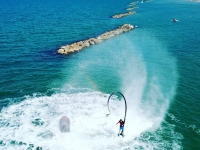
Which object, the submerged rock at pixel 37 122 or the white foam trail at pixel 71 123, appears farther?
the submerged rock at pixel 37 122

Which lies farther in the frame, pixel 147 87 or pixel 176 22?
pixel 176 22

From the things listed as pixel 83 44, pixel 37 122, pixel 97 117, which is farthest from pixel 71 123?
pixel 83 44

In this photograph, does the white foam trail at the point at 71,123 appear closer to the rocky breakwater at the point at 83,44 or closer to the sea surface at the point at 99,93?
the sea surface at the point at 99,93

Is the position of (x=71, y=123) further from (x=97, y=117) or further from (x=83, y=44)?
(x=83, y=44)

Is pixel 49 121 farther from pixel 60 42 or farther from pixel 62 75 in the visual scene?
pixel 60 42

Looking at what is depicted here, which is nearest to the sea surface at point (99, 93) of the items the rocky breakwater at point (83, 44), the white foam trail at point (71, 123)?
the white foam trail at point (71, 123)

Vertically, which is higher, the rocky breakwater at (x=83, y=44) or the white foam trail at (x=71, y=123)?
the rocky breakwater at (x=83, y=44)

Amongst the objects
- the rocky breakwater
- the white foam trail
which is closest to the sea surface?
the white foam trail

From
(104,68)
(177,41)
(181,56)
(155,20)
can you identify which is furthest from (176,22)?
(104,68)
